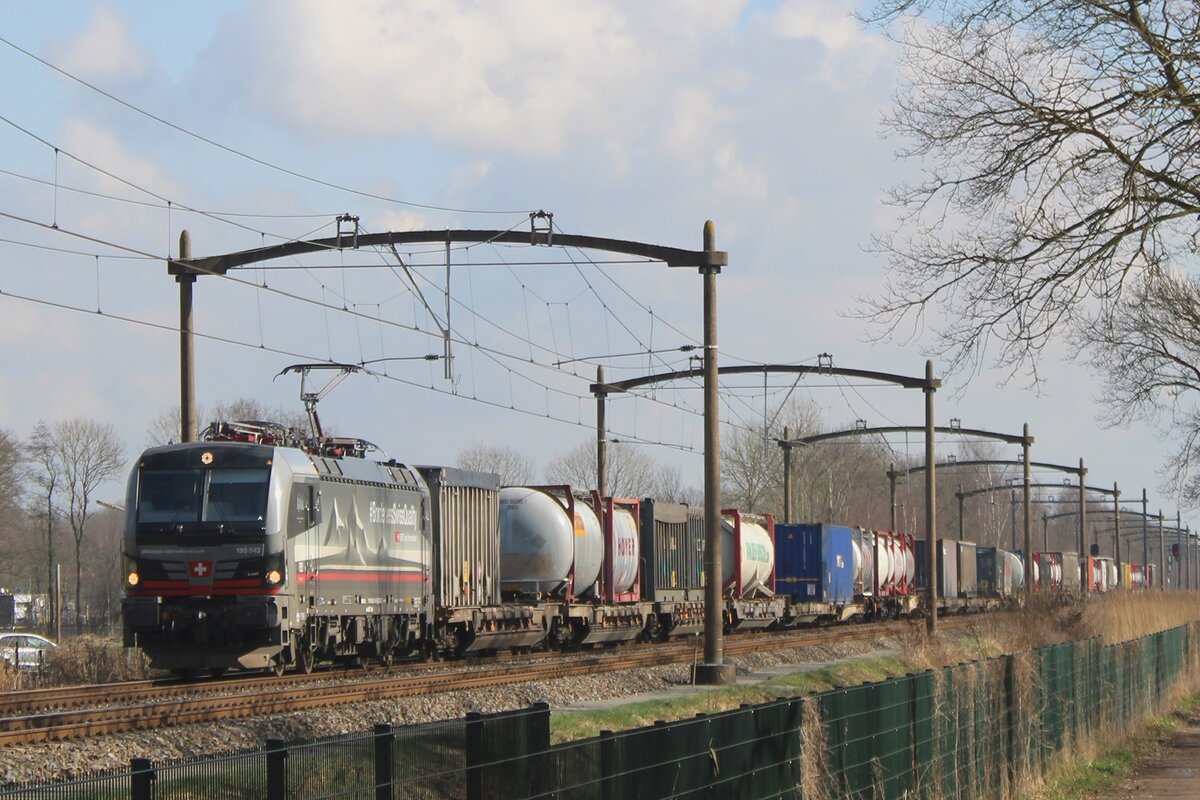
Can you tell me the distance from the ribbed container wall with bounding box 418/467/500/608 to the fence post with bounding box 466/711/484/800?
20.8 meters

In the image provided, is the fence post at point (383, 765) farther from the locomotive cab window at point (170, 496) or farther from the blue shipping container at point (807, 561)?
the blue shipping container at point (807, 561)

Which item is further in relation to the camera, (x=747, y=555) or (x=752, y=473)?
(x=752, y=473)

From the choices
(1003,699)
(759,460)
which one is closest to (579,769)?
(1003,699)

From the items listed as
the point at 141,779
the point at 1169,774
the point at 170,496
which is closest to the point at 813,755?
the point at 141,779

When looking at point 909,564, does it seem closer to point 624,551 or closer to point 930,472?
point 930,472

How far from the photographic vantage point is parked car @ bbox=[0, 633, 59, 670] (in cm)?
2531

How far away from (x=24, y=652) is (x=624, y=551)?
13969 millimetres

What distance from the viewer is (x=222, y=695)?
20.0m

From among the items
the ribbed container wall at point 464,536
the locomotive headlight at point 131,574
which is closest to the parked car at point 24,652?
the locomotive headlight at point 131,574

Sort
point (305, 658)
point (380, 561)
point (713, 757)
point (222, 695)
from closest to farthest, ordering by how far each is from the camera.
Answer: point (713, 757), point (222, 695), point (305, 658), point (380, 561)

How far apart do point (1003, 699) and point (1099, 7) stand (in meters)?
6.94

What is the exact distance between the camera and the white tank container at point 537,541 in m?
31.3

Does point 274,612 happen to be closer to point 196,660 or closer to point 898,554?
point 196,660

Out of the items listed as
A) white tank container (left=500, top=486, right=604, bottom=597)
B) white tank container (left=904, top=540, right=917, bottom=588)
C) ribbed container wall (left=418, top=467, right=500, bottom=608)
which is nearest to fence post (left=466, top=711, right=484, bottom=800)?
ribbed container wall (left=418, top=467, right=500, bottom=608)
